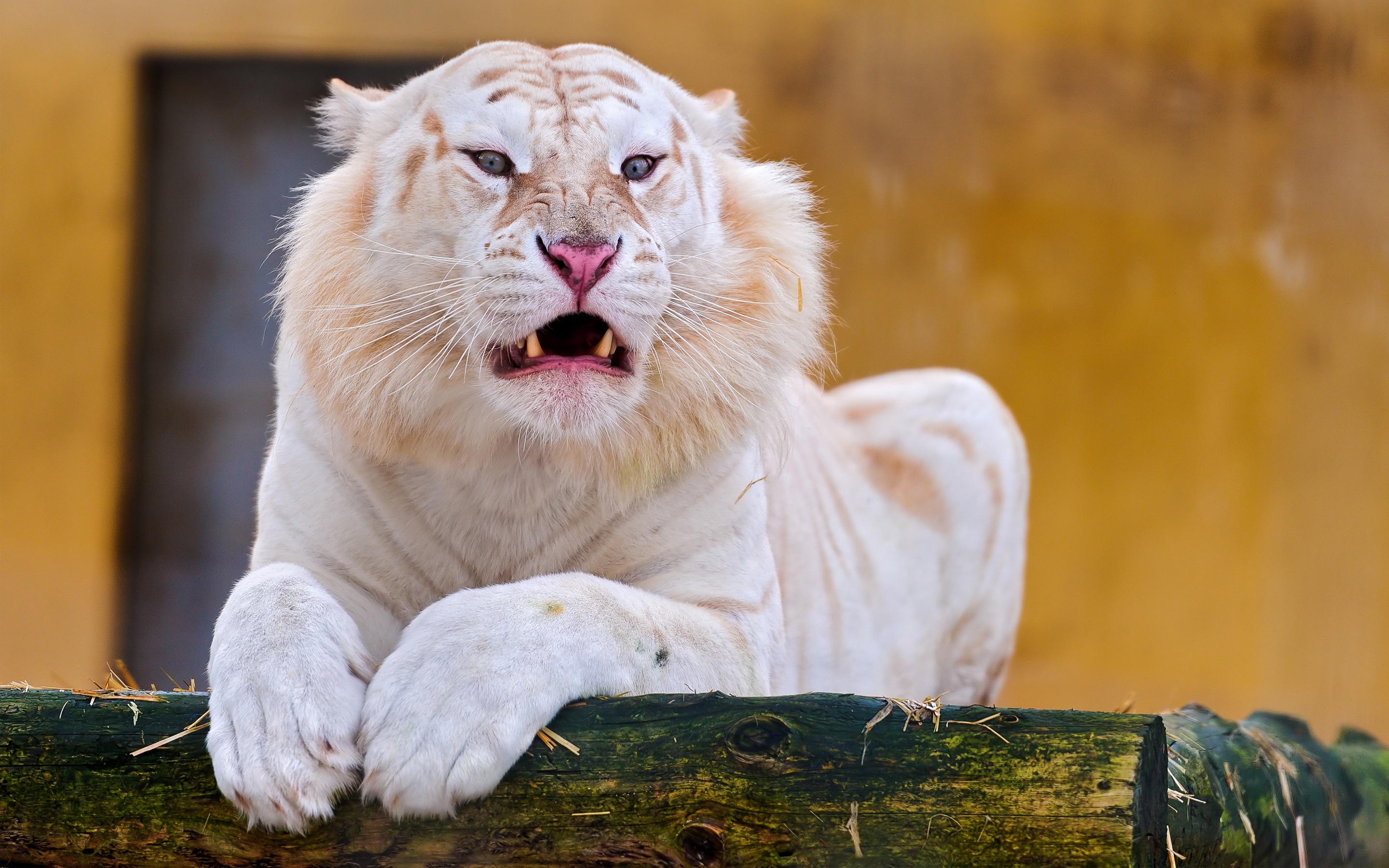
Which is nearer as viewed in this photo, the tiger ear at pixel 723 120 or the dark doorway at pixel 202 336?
the tiger ear at pixel 723 120

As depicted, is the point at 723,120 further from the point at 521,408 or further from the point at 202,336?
the point at 202,336

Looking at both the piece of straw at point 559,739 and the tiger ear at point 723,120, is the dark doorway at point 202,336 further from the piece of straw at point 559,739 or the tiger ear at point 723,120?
the piece of straw at point 559,739

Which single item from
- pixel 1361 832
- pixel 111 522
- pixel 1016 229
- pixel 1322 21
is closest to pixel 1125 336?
pixel 1016 229

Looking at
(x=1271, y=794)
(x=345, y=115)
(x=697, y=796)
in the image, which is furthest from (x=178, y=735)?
(x=1271, y=794)

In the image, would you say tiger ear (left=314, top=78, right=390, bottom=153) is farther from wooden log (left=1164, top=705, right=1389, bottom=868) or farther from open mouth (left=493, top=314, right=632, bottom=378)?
wooden log (left=1164, top=705, right=1389, bottom=868)

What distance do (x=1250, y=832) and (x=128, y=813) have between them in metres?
1.75

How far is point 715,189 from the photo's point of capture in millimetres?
2410

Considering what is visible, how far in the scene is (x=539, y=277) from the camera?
1935 mm

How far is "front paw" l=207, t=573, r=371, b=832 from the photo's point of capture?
1533 millimetres

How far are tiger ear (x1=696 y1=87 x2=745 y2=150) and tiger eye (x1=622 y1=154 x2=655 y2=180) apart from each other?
32 centimetres

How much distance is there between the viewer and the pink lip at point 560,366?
6.64 ft

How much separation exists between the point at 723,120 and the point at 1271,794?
1.59m

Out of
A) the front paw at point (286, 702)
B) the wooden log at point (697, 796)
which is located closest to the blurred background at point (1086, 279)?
the front paw at point (286, 702)

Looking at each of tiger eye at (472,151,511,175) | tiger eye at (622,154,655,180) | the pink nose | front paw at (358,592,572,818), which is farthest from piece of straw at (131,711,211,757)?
tiger eye at (622,154,655,180)
